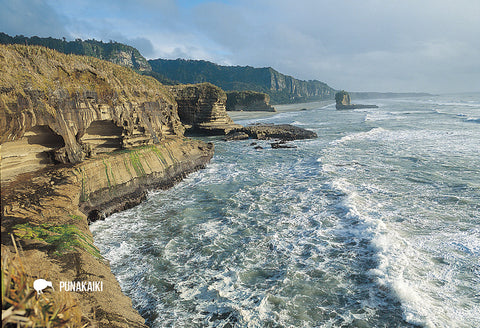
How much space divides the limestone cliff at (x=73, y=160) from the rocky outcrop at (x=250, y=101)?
286 feet

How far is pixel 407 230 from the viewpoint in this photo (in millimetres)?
9070

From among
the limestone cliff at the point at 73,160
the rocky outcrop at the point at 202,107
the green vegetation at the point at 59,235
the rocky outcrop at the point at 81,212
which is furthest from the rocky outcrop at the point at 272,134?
the green vegetation at the point at 59,235

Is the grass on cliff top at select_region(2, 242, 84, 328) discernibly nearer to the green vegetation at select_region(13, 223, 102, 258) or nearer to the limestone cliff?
the limestone cliff

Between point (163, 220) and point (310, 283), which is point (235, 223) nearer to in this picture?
point (163, 220)

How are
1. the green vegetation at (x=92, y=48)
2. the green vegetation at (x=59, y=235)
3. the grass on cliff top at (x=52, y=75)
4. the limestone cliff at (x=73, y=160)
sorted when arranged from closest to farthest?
the limestone cliff at (x=73, y=160) → the green vegetation at (x=59, y=235) → the grass on cliff top at (x=52, y=75) → the green vegetation at (x=92, y=48)

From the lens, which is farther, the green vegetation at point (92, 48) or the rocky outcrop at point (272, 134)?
the green vegetation at point (92, 48)

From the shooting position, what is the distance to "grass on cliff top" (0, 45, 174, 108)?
29.3 feet

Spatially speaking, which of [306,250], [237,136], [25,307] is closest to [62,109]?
[25,307]

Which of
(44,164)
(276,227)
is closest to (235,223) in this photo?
(276,227)

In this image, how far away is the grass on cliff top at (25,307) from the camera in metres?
2.18

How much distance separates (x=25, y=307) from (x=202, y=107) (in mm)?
38194

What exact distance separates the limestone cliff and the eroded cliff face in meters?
0.04

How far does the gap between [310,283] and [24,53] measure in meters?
14.1

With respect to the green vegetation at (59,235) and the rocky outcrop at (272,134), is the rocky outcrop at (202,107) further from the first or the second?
the green vegetation at (59,235)
